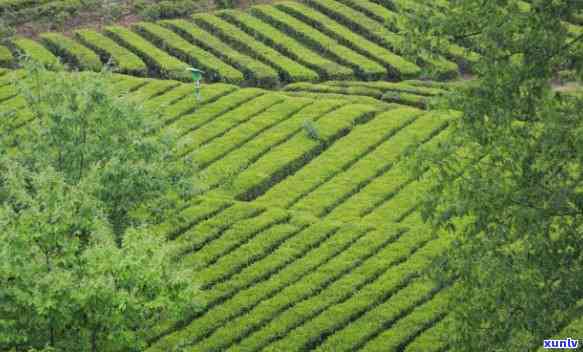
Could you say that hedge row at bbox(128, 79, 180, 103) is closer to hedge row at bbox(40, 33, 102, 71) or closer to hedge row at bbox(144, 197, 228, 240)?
hedge row at bbox(40, 33, 102, 71)

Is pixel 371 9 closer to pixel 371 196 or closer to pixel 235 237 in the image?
pixel 371 196

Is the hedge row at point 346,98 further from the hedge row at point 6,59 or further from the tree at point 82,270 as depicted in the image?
the tree at point 82,270

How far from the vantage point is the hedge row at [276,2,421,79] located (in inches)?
1641

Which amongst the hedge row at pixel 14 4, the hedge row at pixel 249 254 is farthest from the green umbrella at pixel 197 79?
the hedge row at pixel 14 4

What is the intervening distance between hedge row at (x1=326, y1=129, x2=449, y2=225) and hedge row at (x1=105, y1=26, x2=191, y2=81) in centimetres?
1256

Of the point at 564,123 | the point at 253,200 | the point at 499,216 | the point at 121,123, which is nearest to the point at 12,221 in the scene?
the point at 121,123

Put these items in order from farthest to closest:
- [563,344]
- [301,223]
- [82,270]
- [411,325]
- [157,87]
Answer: [157,87]
[301,223]
[411,325]
[563,344]
[82,270]

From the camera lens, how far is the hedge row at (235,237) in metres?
28.8

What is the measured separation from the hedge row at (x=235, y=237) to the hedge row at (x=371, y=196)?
1704mm

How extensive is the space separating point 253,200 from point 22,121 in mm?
10162

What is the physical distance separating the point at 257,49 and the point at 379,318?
2061 centimetres

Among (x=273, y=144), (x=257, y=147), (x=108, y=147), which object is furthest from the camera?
(x=273, y=144)

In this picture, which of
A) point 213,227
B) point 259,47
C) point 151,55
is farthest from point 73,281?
point 259,47

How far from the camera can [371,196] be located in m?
31.5
